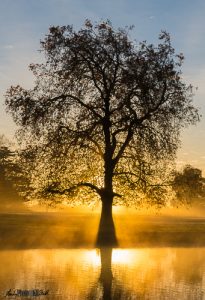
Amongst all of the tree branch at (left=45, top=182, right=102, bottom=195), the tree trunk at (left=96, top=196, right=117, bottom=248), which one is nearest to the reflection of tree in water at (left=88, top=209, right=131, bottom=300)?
the tree trunk at (left=96, top=196, right=117, bottom=248)

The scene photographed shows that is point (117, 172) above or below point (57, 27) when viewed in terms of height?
below

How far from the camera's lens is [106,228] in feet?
96.8

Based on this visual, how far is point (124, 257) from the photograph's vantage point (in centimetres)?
1897

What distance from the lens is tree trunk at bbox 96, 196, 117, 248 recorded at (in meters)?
27.6

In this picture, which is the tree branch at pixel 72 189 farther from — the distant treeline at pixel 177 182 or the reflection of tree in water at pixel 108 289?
the reflection of tree in water at pixel 108 289

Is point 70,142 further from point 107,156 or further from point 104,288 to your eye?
point 104,288

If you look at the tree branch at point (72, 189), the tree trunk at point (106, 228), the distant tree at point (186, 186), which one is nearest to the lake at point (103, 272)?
the tree trunk at point (106, 228)

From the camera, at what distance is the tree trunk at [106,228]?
2756cm

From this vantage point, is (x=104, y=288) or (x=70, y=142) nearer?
(x=104, y=288)

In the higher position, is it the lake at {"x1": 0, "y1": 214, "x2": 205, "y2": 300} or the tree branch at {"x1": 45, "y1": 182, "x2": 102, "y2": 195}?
the tree branch at {"x1": 45, "y1": 182, "x2": 102, "y2": 195}

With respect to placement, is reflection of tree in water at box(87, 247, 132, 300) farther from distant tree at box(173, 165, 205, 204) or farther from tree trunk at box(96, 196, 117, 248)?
distant tree at box(173, 165, 205, 204)

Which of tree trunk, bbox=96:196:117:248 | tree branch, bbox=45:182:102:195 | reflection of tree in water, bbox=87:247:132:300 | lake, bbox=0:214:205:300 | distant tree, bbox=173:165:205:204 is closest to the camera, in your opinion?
reflection of tree in water, bbox=87:247:132:300

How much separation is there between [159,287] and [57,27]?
21.5m

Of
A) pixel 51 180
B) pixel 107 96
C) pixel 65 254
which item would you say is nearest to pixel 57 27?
pixel 107 96
